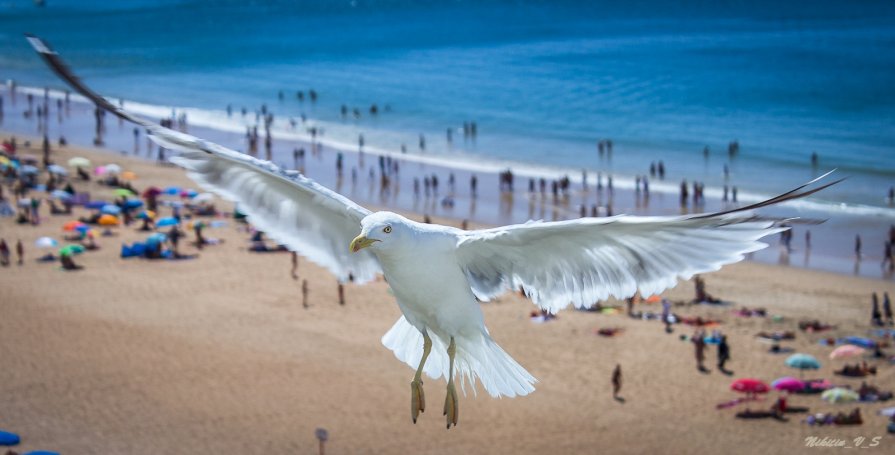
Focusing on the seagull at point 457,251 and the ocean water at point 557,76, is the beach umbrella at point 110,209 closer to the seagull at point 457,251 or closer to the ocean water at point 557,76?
the ocean water at point 557,76

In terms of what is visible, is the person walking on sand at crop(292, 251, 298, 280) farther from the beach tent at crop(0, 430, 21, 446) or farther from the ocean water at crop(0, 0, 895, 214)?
the ocean water at crop(0, 0, 895, 214)

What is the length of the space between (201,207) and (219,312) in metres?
10.0

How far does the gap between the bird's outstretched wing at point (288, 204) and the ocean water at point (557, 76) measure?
1135 inches

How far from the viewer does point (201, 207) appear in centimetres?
3384

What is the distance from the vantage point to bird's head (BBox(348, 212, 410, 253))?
8.12 m

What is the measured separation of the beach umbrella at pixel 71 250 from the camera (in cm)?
2669

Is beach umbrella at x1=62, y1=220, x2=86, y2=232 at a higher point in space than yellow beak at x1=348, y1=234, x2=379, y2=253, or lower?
lower

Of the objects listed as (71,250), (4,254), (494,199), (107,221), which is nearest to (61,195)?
(107,221)

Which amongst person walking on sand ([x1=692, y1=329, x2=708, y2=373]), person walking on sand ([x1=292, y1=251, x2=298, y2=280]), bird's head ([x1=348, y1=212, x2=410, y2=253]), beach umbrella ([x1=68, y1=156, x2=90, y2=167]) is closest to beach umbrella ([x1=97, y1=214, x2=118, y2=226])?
person walking on sand ([x1=292, y1=251, x2=298, y2=280])

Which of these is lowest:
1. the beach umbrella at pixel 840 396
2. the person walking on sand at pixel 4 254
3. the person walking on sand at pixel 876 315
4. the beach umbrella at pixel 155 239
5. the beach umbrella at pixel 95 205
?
the beach umbrella at pixel 840 396

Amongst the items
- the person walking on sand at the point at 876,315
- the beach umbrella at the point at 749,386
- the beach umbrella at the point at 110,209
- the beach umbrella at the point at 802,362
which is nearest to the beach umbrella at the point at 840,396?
the beach umbrella at the point at 749,386

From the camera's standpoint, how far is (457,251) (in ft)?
28.6

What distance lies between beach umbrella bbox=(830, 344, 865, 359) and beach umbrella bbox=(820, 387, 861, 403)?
5.97 feet

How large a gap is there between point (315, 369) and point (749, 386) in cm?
793
